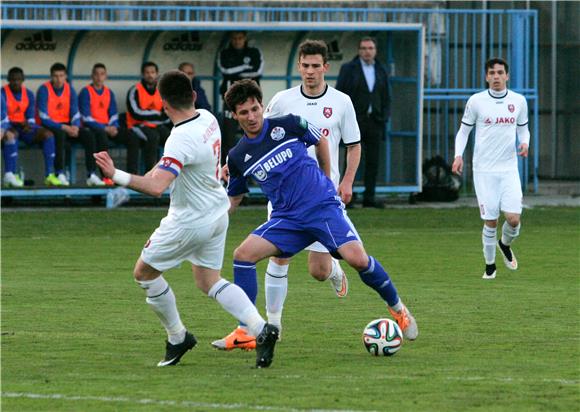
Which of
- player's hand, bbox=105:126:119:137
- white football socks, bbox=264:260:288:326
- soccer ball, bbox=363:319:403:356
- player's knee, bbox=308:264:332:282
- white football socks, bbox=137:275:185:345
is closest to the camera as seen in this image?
white football socks, bbox=137:275:185:345

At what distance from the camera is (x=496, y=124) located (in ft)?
45.9

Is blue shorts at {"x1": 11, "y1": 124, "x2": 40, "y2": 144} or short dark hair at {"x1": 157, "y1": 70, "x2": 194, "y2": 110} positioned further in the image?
blue shorts at {"x1": 11, "y1": 124, "x2": 40, "y2": 144}

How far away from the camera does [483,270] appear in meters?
13.9

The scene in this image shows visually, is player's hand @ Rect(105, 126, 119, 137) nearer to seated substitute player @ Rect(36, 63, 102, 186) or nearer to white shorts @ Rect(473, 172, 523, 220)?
seated substitute player @ Rect(36, 63, 102, 186)

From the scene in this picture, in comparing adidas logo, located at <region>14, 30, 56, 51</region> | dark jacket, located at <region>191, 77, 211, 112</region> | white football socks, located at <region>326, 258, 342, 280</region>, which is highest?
adidas logo, located at <region>14, 30, 56, 51</region>

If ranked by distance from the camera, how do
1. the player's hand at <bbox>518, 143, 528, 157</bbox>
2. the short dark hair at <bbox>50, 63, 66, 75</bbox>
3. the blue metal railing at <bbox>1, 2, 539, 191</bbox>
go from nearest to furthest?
the player's hand at <bbox>518, 143, 528, 157</bbox> < the short dark hair at <bbox>50, 63, 66, 75</bbox> < the blue metal railing at <bbox>1, 2, 539, 191</bbox>

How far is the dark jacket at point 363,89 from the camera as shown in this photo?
20375 mm

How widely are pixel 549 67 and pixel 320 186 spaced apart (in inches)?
676

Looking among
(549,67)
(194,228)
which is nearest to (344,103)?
(194,228)

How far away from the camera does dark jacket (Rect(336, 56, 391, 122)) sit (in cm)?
2038

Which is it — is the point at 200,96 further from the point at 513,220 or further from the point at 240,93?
the point at 240,93

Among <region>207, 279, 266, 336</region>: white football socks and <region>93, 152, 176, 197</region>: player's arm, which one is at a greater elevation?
<region>93, 152, 176, 197</region>: player's arm

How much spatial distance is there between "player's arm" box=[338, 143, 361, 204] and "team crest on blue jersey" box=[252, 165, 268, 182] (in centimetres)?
106

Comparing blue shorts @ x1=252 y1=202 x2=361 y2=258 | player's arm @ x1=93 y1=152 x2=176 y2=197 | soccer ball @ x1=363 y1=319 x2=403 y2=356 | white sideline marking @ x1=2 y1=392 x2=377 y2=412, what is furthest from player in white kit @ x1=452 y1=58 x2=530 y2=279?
white sideline marking @ x1=2 y1=392 x2=377 y2=412
